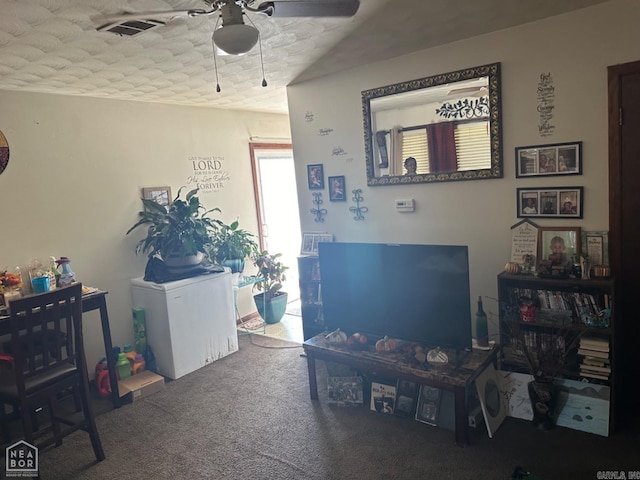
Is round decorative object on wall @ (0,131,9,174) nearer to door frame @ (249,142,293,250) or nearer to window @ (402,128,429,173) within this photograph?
door frame @ (249,142,293,250)

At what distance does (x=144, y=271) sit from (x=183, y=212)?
734mm

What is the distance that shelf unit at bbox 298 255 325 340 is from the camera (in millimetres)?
3695

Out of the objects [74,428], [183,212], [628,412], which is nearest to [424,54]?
[183,212]

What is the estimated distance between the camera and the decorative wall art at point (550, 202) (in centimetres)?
261

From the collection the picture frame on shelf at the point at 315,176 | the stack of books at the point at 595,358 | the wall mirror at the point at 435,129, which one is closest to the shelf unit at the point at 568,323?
the stack of books at the point at 595,358

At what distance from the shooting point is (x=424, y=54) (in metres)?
3.06

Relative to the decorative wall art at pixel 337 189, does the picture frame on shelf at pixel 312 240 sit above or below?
below

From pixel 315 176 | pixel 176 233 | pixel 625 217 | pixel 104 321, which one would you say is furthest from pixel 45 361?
pixel 625 217

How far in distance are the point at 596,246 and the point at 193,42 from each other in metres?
2.69

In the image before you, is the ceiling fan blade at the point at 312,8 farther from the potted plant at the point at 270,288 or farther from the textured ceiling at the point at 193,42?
the potted plant at the point at 270,288

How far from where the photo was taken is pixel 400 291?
2.71 meters

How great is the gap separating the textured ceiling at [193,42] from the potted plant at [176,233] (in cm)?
99

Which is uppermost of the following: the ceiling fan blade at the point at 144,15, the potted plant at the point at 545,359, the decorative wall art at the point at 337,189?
the ceiling fan blade at the point at 144,15

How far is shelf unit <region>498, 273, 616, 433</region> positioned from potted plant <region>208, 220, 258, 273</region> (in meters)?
2.48
